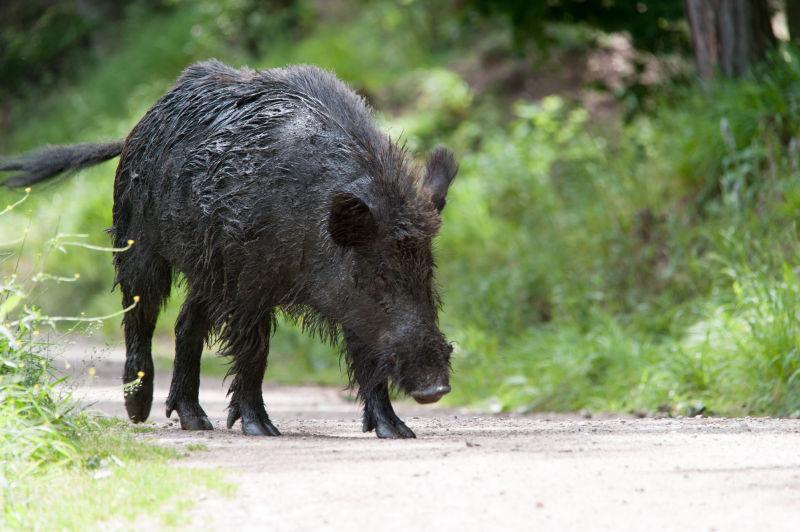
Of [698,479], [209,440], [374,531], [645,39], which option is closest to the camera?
[374,531]

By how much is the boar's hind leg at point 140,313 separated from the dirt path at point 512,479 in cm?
96

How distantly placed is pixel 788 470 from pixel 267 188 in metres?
2.85

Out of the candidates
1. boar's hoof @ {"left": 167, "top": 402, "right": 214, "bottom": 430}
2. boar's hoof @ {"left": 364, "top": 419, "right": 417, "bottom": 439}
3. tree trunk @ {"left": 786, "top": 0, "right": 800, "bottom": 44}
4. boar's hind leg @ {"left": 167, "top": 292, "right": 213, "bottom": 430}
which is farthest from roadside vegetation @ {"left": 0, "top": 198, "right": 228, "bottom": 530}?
tree trunk @ {"left": 786, "top": 0, "right": 800, "bottom": 44}

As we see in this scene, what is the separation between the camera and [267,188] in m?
6.05

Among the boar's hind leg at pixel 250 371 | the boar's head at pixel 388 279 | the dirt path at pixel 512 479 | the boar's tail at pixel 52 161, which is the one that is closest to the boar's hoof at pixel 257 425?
the boar's hind leg at pixel 250 371

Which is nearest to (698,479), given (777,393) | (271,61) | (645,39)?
(777,393)

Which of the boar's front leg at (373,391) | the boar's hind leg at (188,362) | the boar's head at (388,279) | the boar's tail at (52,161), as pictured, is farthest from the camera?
the boar's tail at (52,161)

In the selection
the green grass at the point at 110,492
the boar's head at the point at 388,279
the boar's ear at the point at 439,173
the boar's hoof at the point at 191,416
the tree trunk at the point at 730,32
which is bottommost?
the boar's hoof at the point at 191,416

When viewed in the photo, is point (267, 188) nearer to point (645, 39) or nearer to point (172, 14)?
point (645, 39)

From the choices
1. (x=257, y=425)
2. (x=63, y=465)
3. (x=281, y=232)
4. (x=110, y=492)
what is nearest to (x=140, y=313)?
(x=257, y=425)

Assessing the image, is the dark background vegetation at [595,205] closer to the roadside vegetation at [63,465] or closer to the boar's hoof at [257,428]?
the roadside vegetation at [63,465]

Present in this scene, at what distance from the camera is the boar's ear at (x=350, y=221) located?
18.5 ft

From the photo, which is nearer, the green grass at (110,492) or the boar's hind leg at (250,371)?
the green grass at (110,492)

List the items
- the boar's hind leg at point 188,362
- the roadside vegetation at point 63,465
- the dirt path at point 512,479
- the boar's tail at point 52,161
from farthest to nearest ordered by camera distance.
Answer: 1. the boar's tail at point 52,161
2. the boar's hind leg at point 188,362
3. the roadside vegetation at point 63,465
4. the dirt path at point 512,479
